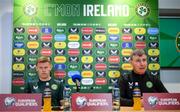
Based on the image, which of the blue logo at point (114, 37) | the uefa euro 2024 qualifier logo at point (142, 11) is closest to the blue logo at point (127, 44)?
the blue logo at point (114, 37)

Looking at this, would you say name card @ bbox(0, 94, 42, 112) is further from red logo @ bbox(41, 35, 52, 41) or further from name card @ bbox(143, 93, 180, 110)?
red logo @ bbox(41, 35, 52, 41)

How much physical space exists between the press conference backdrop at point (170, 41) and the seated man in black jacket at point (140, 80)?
1109 mm

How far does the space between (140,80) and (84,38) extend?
109cm

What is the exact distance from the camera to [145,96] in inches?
107

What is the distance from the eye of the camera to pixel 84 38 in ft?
15.2

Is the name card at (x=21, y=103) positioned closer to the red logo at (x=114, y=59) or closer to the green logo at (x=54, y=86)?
the green logo at (x=54, y=86)

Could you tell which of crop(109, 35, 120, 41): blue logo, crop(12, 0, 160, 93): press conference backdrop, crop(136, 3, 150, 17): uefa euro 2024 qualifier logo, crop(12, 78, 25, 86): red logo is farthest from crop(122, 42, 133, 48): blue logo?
crop(12, 78, 25, 86): red logo

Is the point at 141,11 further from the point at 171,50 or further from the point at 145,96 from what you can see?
the point at 145,96

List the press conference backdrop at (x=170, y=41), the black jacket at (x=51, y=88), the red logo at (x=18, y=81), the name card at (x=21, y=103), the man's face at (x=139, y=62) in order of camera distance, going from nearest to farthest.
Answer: the name card at (x=21, y=103) < the black jacket at (x=51, y=88) < the man's face at (x=139, y=62) < the red logo at (x=18, y=81) < the press conference backdrop at (x=170, y=41)

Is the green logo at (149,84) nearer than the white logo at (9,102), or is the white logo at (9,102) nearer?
the white logo at (9,102)

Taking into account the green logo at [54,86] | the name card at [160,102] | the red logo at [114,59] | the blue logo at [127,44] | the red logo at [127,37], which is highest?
the red logo at [127,37]

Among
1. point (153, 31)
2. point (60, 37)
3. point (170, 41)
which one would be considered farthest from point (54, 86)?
point (170, 41)

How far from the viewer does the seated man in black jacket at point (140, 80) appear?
396 centimetres

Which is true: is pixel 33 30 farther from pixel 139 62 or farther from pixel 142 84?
pixel 142 84
